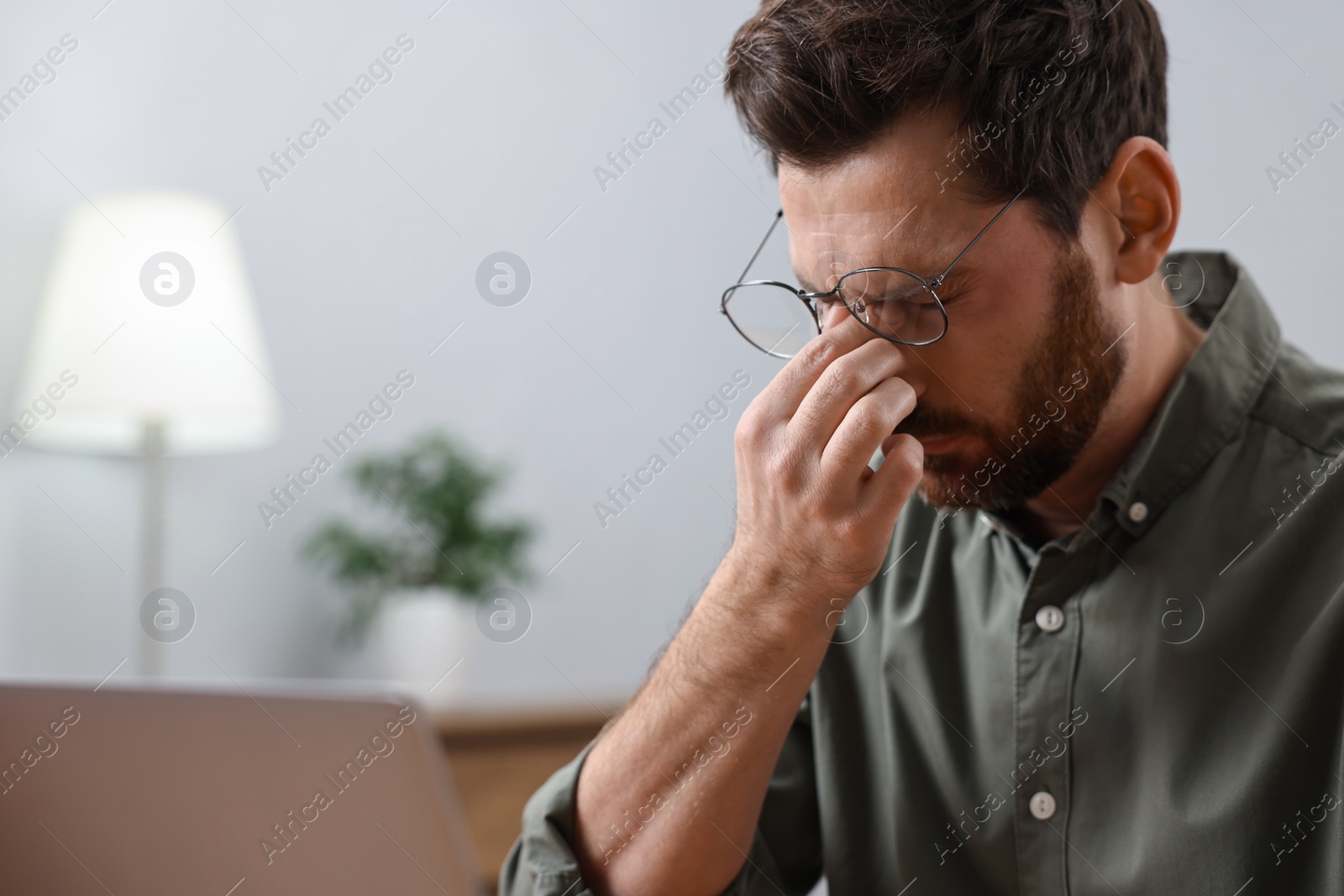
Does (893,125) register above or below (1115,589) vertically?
above

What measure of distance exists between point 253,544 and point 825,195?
1.59m

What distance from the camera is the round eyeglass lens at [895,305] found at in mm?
1008

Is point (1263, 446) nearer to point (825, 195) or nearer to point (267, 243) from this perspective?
point (825, 195)

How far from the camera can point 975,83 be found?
39.3 inches

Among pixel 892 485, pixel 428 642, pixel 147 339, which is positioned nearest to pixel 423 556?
pixel 428 642

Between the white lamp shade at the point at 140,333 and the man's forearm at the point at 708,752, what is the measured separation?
44.3 inches

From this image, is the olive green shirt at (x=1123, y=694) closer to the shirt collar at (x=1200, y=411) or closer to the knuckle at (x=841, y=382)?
the shirt collar at (x=1200, y=411)

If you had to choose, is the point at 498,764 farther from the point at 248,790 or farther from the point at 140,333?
the point at 248,790

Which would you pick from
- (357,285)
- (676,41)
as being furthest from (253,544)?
(676,41)

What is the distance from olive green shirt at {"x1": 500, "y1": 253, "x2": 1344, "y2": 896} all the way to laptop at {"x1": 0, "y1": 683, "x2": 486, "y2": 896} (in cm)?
42

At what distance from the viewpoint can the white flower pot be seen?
2.05 metres

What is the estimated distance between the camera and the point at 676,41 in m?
2.50

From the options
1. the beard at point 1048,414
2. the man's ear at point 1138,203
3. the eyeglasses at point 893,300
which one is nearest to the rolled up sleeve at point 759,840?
the beard at point 1048,414

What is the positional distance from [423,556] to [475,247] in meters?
0.70
